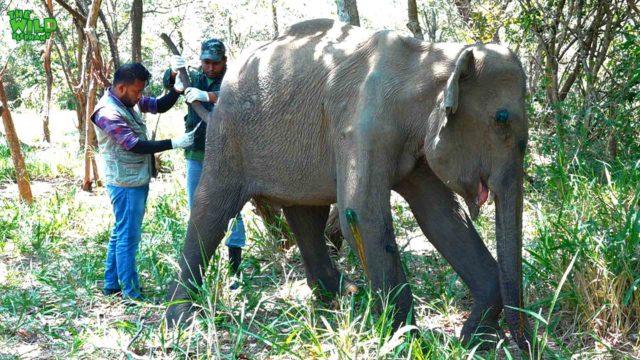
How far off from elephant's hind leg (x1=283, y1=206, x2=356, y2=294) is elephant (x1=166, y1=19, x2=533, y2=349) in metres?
0.46

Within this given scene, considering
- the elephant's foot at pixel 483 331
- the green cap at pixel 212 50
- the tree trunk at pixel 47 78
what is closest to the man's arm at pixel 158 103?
the green cap at pixel 212 50

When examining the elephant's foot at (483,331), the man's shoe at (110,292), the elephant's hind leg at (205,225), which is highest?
the elephant's hind leg at (205,225)

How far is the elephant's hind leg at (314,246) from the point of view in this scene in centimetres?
575

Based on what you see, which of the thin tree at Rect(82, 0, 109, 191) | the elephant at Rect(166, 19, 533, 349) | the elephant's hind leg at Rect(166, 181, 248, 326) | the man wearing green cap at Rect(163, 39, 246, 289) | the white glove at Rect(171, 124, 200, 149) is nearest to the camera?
the elephant at Rect(166, 19, 533, 349)

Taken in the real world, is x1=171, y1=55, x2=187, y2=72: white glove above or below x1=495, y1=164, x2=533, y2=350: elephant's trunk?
above

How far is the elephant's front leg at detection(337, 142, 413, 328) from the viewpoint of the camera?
4441mm

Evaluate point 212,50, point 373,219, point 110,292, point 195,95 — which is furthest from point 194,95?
point 373,219

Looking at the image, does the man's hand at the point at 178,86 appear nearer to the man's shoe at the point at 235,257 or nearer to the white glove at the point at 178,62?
the white glove at the point at 178,62

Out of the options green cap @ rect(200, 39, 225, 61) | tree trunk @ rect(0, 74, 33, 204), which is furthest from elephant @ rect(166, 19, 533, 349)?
tree trunk @ rect(0, 74, 33, 204)

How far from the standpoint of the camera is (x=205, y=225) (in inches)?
211

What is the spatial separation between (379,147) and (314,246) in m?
1.53

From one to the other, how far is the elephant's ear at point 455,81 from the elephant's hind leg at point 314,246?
183 cm

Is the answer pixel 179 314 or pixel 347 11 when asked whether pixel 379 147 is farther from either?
pixel 347 11

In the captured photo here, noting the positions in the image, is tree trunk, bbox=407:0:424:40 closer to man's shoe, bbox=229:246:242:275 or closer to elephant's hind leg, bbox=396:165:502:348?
man's shoe, bbox=229:246:242:275
